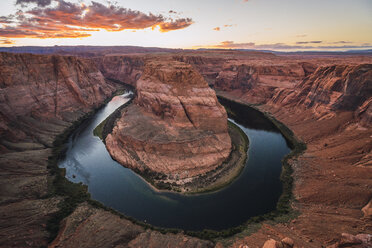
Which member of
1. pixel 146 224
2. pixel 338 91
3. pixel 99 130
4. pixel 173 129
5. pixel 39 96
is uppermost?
pixel 338 91

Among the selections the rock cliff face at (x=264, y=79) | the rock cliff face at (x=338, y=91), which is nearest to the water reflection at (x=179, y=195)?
the rock cliff face at (x=338, y=91)

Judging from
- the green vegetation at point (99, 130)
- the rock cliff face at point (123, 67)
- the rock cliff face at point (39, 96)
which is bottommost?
the green vegetation at point (99, 130)

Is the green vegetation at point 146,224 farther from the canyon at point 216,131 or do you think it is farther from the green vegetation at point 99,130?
the green vegetation at point 99,130

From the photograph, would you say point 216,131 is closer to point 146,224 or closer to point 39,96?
point 146,224

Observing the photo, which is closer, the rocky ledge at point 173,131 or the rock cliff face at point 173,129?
the rocky ledge at point 173,131

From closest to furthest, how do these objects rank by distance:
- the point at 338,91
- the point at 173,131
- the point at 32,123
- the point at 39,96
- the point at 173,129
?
the point at 173,131 < the point at 173,129 < the point at 32,123 < the point at 338,91 < the point at 39,96

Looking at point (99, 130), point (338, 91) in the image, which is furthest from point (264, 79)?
point (99, 130)
